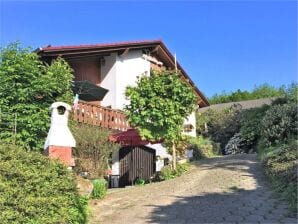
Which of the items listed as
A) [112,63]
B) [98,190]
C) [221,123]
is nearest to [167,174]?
[98,190]

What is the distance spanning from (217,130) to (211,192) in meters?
24.5

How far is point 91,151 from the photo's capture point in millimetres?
15000

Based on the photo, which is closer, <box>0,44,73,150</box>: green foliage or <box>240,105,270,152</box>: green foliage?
<box>0,44,73,150</box>: green foliage

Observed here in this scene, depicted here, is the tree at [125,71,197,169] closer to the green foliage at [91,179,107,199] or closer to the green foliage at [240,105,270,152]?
the green foliage at [91,179,107,199]

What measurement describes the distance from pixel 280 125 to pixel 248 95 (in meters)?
45.9

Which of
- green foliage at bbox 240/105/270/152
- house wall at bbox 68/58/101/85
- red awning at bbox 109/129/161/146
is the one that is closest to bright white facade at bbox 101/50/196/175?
house wall at bbox 68/58/101/85

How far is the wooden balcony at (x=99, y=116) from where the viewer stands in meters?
19.2

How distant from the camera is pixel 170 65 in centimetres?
2959

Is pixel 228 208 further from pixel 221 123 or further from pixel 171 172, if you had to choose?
pixel 221 123

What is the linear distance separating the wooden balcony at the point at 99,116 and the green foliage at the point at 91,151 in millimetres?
3060

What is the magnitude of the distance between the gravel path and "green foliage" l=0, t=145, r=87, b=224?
5.09 feet

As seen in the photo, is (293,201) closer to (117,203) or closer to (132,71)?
(117,203)

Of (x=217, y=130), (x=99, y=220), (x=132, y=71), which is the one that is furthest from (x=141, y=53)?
(x=99, y=220)

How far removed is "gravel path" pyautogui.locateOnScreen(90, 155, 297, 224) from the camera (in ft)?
31.5
